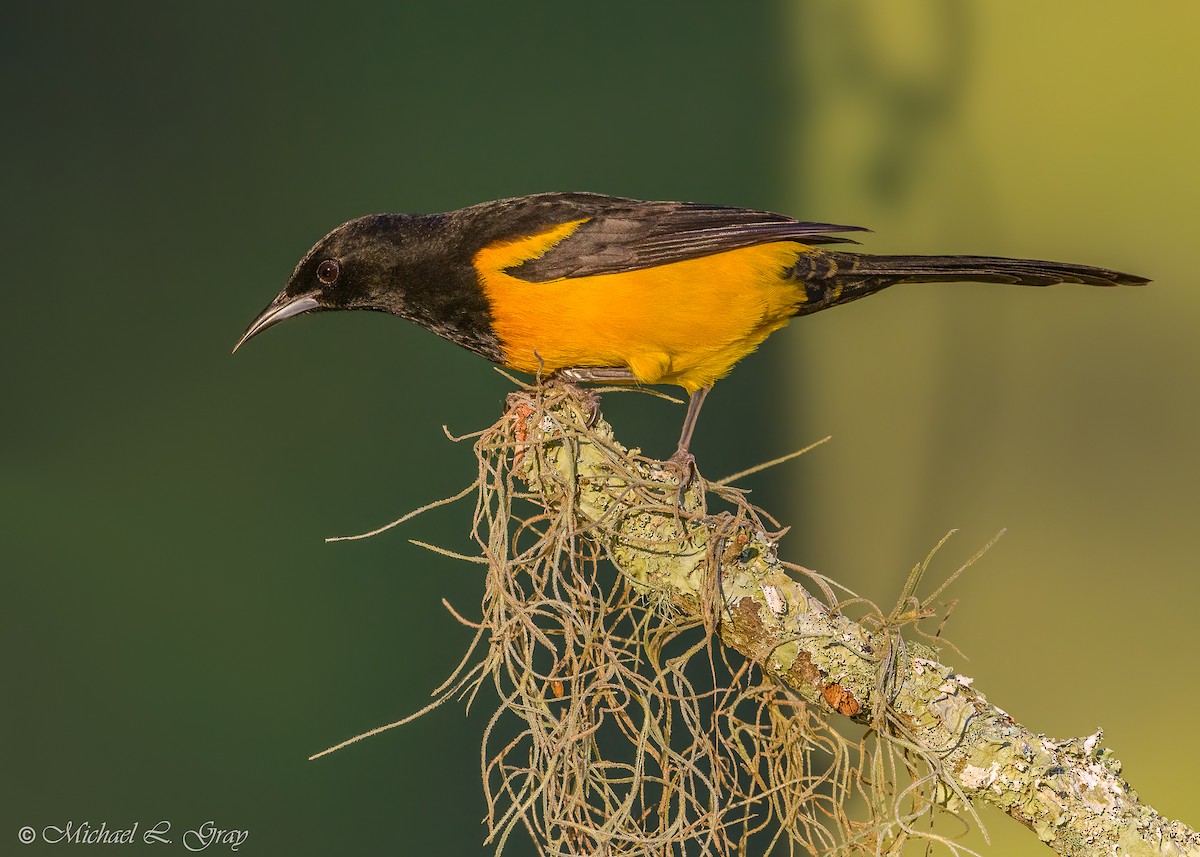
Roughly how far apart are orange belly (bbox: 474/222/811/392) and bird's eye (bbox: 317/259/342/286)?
0.74 ft

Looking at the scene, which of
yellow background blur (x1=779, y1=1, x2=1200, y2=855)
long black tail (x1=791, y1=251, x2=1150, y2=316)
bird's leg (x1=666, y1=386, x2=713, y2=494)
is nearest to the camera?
bird's leg (x1=666, y1=386, x2=713, y2=494)

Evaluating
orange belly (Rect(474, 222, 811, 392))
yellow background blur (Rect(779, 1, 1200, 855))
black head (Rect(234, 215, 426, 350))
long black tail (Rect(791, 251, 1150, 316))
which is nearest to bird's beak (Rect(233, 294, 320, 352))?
black head (Rect(234, 215, 426, 350))

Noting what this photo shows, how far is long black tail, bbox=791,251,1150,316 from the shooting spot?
4.67 feet

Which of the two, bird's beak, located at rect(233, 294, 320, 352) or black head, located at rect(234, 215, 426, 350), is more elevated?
black head, located at rect(234, 215, 426, 350)

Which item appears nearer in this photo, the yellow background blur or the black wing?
the black wing

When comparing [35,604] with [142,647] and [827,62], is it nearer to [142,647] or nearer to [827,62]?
[142,647]

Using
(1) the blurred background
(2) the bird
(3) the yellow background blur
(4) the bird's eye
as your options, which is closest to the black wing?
(2) the bird

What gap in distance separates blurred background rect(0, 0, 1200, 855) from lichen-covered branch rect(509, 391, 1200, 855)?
1212 mm

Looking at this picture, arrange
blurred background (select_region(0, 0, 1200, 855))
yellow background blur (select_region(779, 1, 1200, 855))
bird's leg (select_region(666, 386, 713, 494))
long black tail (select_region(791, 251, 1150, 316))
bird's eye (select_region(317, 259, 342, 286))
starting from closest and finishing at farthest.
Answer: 1. bird's leg (select_region(666, 386, 713, 494))
2. long black tail (select_region(791, 251, 1150, 316))
3. bird's eye (select_region(317, 259, 342, 286))
4. blurred background (select_region(0, 0, 1200, 855))
5. yellow background blur (select_region(779, 1, 1200, 855))

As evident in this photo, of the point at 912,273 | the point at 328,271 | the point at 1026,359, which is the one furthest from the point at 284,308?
the point at 1026,359

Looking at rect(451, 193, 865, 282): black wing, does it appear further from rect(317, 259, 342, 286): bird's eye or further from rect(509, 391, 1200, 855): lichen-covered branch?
rect(509, 391, 1200, 855): lichen-covered branch

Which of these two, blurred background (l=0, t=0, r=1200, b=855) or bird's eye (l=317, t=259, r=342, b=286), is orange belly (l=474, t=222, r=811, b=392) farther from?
blurred background (l=0, t=0, r=1200, b=855)

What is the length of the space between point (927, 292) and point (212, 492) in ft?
6.04

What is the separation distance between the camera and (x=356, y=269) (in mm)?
1657
